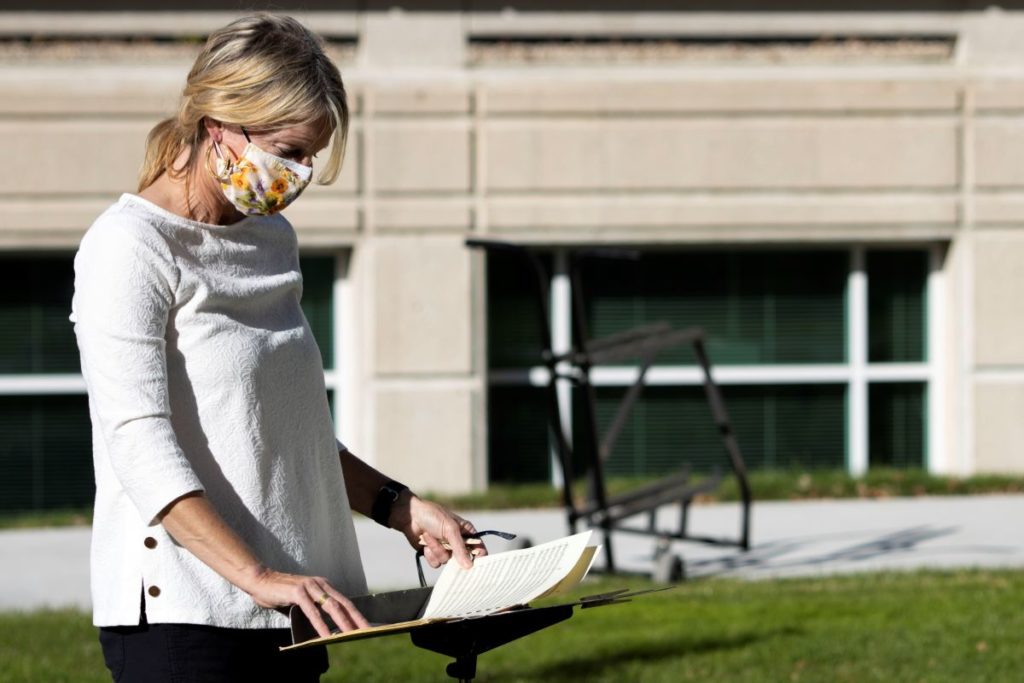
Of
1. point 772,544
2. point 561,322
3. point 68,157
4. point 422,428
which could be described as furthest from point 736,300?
point 68,157

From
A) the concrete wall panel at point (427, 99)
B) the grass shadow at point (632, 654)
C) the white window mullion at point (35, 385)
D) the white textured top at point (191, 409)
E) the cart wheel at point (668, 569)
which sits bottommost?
the grass shadow at point (632, 654)

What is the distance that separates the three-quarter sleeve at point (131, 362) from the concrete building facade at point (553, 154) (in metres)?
8.71

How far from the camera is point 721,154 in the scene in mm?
11352

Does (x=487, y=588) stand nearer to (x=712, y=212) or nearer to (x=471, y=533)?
(x=471, y=533)

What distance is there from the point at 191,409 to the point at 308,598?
1.23ft

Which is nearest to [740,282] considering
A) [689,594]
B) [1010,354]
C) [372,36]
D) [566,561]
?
Answer: [1010,354]

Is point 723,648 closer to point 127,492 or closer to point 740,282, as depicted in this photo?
point 127,492

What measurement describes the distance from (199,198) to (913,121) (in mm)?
9465

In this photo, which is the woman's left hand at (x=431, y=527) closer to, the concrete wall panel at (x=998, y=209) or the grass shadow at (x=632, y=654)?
the grass shadow at (x=632, y=654)

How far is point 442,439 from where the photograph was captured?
11297 mm

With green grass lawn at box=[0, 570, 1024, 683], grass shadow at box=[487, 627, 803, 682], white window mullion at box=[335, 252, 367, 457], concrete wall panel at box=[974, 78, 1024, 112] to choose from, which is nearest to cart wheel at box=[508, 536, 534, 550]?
green grass lawn at box=[0, 570, 1024, 683]

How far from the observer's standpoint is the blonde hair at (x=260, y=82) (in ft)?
8.23

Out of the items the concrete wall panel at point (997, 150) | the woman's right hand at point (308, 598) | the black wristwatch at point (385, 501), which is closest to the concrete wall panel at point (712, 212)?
the concrete wall panel at point (997, 150)

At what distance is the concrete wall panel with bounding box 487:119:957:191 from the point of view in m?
11.3
